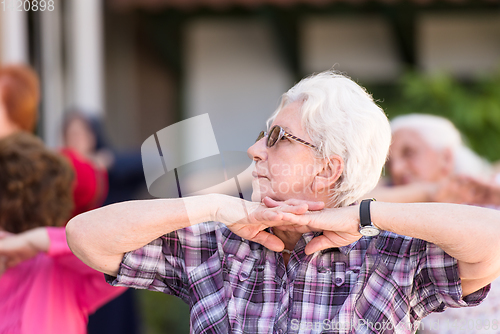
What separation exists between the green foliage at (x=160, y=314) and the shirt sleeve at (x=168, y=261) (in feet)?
8.99

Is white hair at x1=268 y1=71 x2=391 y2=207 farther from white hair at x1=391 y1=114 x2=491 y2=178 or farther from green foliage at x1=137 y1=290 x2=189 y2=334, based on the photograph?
green foliage at x1=137 y1=290 x2=189 y2=334

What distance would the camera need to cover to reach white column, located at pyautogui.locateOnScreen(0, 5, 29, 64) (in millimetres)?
4266

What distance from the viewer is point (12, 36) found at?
433 cm

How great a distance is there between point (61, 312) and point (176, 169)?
81cm

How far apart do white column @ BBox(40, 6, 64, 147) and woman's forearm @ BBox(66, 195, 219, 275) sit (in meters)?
3.46

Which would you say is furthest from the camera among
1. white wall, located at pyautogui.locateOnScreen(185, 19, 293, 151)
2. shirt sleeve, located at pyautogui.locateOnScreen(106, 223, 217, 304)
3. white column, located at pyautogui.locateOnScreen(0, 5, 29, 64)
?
white wall, located at pyautogui.locateOnScreen(185, 19, 293, 151)

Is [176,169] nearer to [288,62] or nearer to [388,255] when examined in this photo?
[388,255]

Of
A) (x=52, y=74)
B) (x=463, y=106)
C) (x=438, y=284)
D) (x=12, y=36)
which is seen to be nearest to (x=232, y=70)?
(x=52, y=74)

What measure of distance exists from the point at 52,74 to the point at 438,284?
14.8ft

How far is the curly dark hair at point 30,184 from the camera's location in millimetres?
1927

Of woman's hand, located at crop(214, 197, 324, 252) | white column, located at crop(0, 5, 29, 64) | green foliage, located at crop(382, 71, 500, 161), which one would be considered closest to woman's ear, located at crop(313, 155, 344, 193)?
woman's hand, located at crop(214, 197, 324, 252)

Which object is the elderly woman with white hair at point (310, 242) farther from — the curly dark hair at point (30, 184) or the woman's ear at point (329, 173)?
the curly dark hair at point (30, 184)

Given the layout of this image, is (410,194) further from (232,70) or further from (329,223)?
(232,70)

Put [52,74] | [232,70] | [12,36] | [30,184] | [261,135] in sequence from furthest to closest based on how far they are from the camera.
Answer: [232,70] < [52,74] < [12,36] < [30,184] < [261,135]
